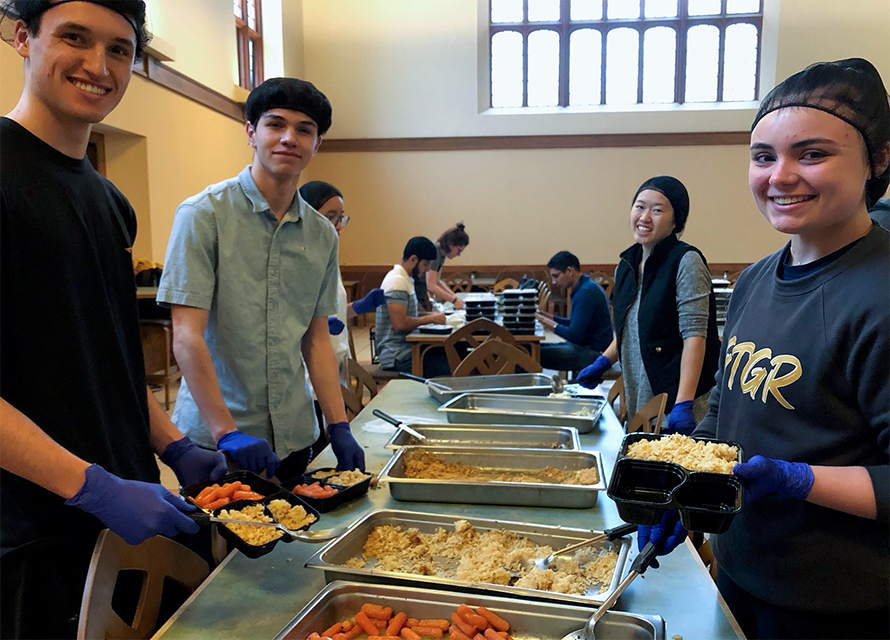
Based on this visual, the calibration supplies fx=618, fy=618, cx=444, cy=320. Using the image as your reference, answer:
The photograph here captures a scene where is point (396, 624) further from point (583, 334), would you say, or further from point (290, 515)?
point (583, 334)

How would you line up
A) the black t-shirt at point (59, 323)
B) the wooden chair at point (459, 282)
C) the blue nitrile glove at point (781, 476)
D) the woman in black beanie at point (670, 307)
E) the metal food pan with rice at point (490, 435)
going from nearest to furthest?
the blue nitrile glove at point (781, 476), the black t-shirt at point (59, 323), the metal food pan with rice at point (490, 435), the woman in black beanie at point (670, 307), the wooden chair at point (459, 282)

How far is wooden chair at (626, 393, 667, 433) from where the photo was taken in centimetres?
208

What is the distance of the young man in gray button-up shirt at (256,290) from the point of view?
1.56 meters

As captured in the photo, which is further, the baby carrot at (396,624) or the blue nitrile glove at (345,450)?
the blue nitrile glove at (345,450)

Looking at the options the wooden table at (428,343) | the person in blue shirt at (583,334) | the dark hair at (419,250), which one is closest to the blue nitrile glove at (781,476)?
the wooden table at (428,343)

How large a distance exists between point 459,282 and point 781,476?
7.99 metres

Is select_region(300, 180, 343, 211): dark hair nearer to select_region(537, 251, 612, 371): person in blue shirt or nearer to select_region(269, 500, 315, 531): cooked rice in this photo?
select_region(269, 500, 315, 531): cooked rice

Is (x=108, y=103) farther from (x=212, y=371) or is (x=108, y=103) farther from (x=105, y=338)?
(x=212, y=371)

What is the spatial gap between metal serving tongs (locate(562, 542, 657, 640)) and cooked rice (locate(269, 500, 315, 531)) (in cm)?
54

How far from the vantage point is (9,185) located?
1049 mm

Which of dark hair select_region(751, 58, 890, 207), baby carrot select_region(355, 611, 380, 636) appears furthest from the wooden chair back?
dark hair select_region(751, 58, 890, 207)

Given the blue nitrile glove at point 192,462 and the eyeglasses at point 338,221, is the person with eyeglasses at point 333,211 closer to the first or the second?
the eyeglasses at point 338,221

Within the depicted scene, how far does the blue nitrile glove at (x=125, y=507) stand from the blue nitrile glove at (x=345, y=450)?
629 mm

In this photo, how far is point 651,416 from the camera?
84.5 inches
